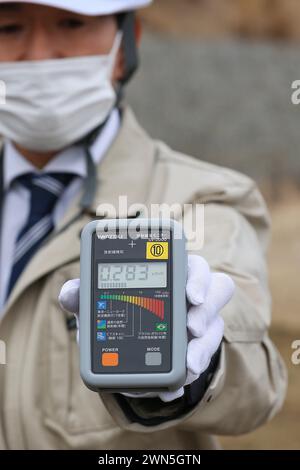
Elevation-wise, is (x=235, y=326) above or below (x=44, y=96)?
below

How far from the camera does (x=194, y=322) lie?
5.71ft

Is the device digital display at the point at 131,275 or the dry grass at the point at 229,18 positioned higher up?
the dry grass at the point at 229,18

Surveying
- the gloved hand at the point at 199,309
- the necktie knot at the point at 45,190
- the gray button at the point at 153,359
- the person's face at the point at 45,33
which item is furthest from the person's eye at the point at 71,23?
the gray button at the point at 153,359

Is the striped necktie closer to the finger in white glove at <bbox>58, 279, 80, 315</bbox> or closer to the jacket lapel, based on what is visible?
the jacket lapel

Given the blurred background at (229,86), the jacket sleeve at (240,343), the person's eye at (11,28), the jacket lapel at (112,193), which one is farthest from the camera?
the blurred background at (229,86)

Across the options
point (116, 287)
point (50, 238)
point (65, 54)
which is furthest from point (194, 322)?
point (65, 54)

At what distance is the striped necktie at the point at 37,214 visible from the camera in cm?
255

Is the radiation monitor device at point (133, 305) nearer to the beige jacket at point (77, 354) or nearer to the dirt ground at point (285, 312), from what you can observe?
the beige jacket at point (77, 354)

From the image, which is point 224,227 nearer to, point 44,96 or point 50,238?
point 50,238

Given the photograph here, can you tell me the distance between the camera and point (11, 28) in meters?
2.66

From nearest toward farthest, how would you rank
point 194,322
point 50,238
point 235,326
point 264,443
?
point 194,322, point 235,326, point 50,238, point 264,443

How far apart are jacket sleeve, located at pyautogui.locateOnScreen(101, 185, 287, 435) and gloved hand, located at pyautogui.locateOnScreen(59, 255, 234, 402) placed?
0.51ft

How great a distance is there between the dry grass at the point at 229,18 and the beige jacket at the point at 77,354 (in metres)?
6.24

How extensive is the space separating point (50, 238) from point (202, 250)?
0.37 metres
